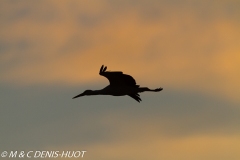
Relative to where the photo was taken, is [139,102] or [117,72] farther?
[139,102]

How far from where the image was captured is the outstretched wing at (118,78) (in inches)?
2399

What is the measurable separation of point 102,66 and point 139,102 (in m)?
5.66

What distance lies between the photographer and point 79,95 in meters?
65.2

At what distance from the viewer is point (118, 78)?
61.2 meters

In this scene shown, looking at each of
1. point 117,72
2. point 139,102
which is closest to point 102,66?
point 117,72

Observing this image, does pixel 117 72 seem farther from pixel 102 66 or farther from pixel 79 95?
pixel 79 95

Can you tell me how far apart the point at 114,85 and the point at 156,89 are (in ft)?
9.36

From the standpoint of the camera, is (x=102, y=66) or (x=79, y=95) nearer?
(x=102, y=66)

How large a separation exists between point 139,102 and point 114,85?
4.44m

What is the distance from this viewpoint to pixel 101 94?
205ft

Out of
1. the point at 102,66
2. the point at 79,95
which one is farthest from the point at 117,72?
the point at 79,95

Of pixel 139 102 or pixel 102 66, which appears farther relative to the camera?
pixel 139 102

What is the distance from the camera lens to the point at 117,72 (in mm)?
60625

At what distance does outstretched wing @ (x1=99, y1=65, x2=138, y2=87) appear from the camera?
200ft
